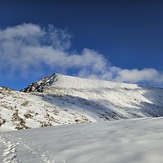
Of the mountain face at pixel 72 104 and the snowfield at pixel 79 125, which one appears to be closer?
the snowfield at pixel 79 125

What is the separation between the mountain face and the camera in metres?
37.9

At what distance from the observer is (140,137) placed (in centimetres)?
980

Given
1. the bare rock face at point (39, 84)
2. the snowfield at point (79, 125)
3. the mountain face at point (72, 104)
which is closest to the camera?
the snowfield at point (79, 125)

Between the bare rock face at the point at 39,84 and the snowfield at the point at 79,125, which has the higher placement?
the bare rock face at the point at 39,84

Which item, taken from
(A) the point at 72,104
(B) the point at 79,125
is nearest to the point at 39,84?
(A) the point at 72,104

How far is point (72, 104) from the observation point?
2189 inches

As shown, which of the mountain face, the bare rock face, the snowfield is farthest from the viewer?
the bare rock face

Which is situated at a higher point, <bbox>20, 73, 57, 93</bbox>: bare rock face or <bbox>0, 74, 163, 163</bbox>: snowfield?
<bbox>20, 73, 57, 93</bbox>: bare rock face

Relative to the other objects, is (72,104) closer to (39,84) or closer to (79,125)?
(79,125)

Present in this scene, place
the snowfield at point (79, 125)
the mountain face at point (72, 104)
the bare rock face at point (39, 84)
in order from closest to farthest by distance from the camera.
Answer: the snowfield at point (79, 125) < the mountain face at point (72, 104) < the bare rock face at point (39, 84)

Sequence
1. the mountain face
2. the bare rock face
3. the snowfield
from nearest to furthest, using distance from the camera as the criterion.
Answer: the snowfield
the mountain face
the bare rock face

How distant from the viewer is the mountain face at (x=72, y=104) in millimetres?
37875

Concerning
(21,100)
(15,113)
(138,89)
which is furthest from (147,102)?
(15,113)

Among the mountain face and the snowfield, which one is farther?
the mountain face
